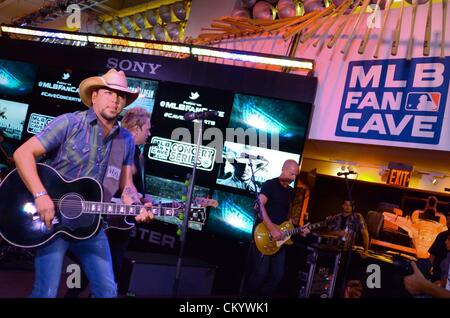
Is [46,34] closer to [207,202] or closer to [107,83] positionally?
[207,202]

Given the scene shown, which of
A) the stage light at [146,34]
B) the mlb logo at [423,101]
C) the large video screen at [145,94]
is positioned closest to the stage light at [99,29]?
the stage light at [146,34]

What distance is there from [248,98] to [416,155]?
83.5 inches

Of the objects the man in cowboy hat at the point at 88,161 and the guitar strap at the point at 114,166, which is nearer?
the man in cowboy hat at the point at 88,161

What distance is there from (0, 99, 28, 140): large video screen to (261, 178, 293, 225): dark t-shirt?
3742 millimetres

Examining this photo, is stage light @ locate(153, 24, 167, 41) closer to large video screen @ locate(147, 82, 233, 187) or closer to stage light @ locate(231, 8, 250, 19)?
stage light @ locate(231, 8, 250, 19)

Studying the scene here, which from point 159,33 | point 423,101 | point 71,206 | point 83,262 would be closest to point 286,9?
point 423,101

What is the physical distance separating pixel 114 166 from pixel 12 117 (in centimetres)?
443

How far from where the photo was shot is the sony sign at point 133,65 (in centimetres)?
643

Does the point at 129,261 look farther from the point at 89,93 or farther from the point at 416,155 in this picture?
the point at 416,155

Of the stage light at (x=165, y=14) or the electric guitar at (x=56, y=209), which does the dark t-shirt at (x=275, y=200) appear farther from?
the stage light at (x=165, y=14)

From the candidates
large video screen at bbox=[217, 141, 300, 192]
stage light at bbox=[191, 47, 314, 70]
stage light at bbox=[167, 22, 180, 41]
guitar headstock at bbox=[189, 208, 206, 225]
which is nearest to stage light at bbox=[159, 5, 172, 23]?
stage light at bbox=[167, 22, 180, 41]

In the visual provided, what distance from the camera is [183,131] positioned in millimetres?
6133

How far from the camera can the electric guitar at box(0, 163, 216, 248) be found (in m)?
2.74

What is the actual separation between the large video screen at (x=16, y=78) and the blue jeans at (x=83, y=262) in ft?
15.2
